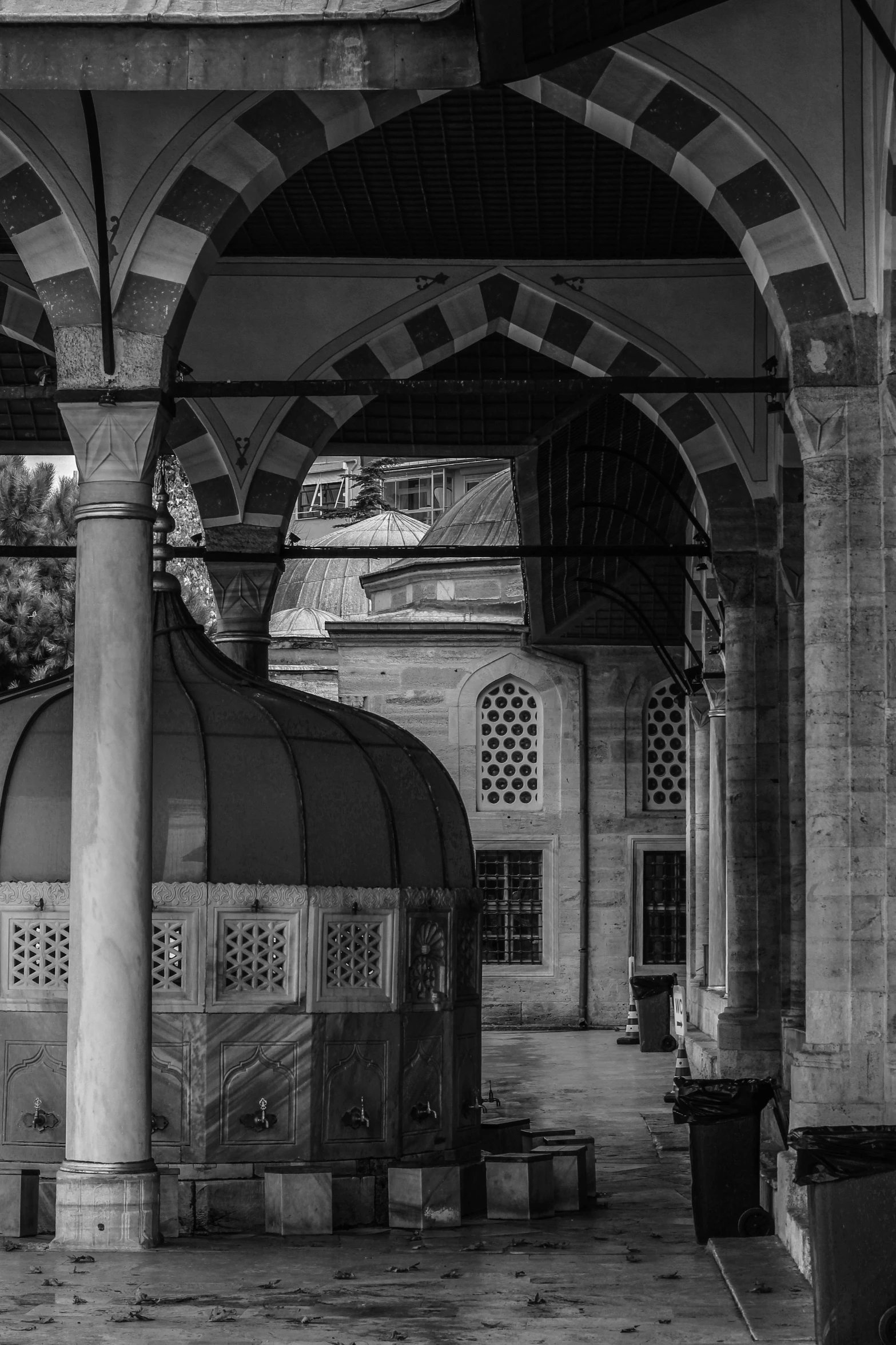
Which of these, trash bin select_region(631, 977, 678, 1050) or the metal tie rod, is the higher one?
the metal tie rod

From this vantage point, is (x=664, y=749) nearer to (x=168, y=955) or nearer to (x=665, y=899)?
(x=665, y=899)

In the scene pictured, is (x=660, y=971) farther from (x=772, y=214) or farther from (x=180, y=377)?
(x=772, y=214)

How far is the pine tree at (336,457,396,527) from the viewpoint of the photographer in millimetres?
62281

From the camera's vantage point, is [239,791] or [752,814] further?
[752,814]

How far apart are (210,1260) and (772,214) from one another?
5.54m

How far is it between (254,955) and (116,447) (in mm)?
2867

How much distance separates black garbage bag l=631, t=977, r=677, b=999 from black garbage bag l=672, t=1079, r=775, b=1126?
15.5 m

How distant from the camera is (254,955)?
433 inches

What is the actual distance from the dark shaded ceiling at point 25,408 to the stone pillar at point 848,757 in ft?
30.7

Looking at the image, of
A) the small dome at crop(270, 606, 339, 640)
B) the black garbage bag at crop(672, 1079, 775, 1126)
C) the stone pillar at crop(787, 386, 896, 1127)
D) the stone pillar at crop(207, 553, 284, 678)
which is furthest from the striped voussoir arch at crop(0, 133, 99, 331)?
the small dome at crop(270, 606, 339, 640)

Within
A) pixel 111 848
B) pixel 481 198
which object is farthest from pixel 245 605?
pixel 111 848

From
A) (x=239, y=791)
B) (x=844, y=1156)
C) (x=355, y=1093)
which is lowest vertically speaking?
(x=355, y=1093)

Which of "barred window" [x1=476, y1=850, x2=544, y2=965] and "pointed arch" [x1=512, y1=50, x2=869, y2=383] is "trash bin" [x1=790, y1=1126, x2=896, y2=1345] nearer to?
"pointed arch" [x1=512, y1=50, x2=869, y2=383]

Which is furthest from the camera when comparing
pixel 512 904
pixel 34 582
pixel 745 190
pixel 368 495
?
pixel 368 495
